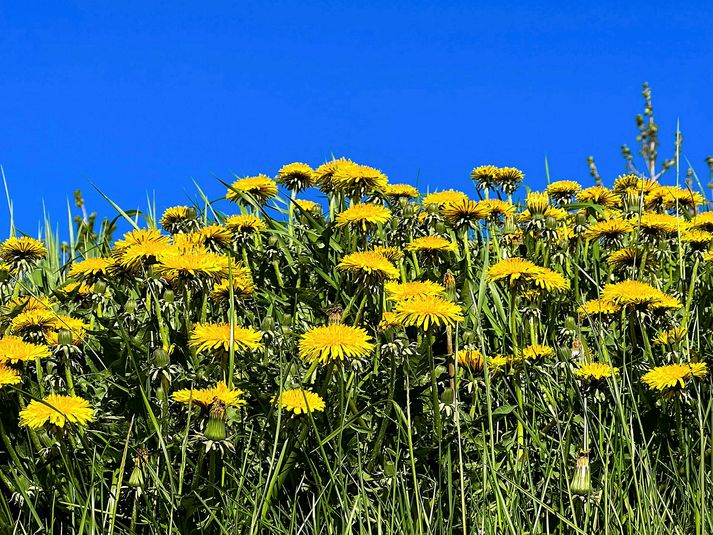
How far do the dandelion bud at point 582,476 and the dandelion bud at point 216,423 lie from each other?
2.77ft

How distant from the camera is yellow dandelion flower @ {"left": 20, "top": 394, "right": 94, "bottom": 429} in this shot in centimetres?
221

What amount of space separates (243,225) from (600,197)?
196 centimetres

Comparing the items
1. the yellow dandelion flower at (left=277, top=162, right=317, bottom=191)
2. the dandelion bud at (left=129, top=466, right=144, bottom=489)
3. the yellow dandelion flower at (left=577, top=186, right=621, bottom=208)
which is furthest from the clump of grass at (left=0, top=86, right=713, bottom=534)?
the yellow dandelion flower at (left=577, top=186, right=621, bottom=208)

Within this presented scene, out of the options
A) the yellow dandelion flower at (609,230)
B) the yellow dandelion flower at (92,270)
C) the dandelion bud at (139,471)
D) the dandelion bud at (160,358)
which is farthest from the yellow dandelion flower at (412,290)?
the yellow dandelion flower at (609,230)

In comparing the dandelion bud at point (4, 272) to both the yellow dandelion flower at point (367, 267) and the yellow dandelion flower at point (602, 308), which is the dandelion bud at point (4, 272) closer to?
the yellow dandelion flower at point (367, 267)

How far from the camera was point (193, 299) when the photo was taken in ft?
9.61

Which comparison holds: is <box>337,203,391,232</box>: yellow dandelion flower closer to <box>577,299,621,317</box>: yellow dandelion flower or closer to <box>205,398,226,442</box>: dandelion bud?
<box>577,299,621,317</box>: yellow dandelion flower

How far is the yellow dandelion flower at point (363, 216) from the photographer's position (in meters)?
3.03

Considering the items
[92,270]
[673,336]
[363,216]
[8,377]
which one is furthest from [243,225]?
[673,336]

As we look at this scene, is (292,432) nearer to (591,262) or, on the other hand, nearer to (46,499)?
(46,499)

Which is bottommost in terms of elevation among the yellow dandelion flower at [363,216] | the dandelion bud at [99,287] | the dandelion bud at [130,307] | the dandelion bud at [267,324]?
the dandelion bud at [267,324]

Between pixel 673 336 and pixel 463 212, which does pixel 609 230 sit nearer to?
pixel 463 212

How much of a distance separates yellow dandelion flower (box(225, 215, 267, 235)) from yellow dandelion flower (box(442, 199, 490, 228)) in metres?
0.75

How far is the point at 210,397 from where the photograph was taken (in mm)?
2227
